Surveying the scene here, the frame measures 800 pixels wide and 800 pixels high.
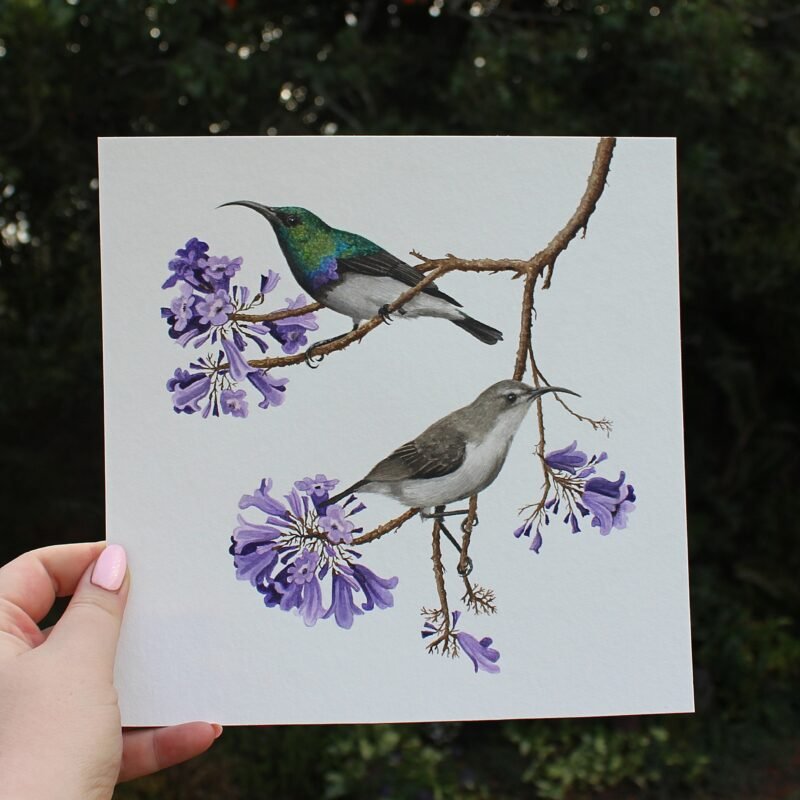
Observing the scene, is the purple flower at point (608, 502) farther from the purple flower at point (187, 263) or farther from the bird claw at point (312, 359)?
the purple flower at point (187, 263)

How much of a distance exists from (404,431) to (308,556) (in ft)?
0.61

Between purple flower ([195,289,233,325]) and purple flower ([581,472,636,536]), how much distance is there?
0.48 m

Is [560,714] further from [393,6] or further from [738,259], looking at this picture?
[393,6]

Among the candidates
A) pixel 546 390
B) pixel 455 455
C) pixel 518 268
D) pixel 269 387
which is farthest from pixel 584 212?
pixel 269 387

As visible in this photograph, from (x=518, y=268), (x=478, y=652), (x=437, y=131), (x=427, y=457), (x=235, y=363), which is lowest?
(x=478, y=652)

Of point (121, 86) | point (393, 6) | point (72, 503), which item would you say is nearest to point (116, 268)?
point (121, 86)

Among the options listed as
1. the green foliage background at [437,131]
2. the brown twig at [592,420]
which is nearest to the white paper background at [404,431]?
the brown twig at [592,420]

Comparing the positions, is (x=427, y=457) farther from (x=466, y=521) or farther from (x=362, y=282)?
(x=362, y=282)

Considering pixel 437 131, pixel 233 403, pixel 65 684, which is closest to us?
pixel 65 684

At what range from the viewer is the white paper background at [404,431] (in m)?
0.93

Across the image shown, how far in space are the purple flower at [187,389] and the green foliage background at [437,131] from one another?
3.97ft

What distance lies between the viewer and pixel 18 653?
2.93 feet

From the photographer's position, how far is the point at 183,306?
95cm

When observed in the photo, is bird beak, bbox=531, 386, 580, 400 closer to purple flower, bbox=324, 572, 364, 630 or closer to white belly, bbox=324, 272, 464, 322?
white belly, bbox=324, 272, 464, 322
